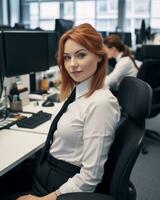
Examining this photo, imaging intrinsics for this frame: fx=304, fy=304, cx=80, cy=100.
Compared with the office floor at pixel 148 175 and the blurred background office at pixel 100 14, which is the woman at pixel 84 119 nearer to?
the office floor at pixel 148 175

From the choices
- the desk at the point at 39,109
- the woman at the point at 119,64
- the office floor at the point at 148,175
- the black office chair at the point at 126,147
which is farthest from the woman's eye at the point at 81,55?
the woman at the point at 119,64

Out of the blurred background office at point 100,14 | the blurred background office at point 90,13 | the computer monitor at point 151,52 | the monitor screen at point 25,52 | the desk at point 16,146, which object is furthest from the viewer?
the blurred background office at point 90,13

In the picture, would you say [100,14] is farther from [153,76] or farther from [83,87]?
Result: [83,87]

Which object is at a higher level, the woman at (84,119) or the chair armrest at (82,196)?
the woman at (84,119)

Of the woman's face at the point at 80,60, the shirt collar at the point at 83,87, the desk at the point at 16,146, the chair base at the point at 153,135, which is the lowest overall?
the chair base at the point at 153,135

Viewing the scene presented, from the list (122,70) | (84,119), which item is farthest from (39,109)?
(122,70)

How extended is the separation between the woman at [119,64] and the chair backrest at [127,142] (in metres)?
2.22

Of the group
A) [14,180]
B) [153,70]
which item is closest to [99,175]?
[14,180]

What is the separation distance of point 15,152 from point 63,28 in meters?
2.04

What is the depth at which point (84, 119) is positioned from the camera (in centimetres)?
121

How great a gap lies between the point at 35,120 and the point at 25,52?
0.62 m

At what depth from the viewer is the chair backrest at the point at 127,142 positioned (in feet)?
3.62

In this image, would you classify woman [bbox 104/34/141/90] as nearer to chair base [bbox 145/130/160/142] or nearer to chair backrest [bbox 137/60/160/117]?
chair backrest [bbox 137/60/160/117]

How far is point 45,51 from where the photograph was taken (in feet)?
8.45
